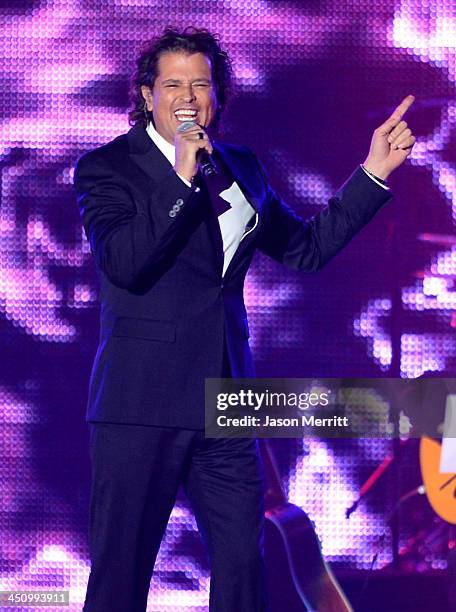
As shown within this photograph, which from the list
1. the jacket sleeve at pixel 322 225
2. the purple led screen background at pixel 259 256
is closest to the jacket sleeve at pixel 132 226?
the jacket sleeve at pixel 322 225

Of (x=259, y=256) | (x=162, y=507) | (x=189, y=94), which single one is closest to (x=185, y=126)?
(x=189, y=94)

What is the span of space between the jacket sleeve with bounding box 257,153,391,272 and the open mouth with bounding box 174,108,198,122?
278mm

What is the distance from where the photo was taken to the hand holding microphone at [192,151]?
1687 mm

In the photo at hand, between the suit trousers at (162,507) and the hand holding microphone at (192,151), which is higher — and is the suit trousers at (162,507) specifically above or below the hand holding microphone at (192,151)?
below

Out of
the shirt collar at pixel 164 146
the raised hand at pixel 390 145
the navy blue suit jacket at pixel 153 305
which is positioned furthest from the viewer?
the raised hand at pixel 390 145

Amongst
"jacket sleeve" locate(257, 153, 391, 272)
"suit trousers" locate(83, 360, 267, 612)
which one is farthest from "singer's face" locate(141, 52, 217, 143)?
"suit trousers" locate(83, 360, 267, 612)

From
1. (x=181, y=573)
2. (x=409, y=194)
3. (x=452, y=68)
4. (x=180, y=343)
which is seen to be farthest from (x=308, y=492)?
(x=452, y=68)

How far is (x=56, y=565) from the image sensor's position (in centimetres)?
267

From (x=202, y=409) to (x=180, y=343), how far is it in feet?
0.42

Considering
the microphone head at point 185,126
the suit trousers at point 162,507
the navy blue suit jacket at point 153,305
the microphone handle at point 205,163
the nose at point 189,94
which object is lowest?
the suit trousers at point 162,507

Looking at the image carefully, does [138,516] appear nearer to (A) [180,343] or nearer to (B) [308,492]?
(A) [180,343]

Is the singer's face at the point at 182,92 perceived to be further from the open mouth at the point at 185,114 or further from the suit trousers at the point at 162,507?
the suit trousers at the point at 162,507

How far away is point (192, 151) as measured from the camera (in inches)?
66.6

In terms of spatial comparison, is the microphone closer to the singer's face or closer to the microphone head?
the microphone head
